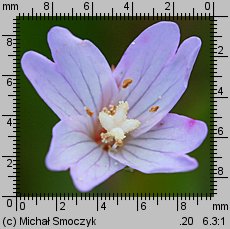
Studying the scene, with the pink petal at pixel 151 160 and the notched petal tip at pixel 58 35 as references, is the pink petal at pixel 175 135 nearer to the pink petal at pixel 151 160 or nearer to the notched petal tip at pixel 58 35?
the pink petal at pixel 151 160

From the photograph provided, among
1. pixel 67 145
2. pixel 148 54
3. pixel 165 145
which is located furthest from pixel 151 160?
pixel 148 54

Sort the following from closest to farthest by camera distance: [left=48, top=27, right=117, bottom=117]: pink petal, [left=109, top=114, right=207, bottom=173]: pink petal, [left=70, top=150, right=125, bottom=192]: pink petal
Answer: [left=70, top=150, right=125, bottom=192]: pink petal, [left=109, top=114, right=207, bottom=173]: pink petal, [left=48, top=27, right=117, bottom=117]: pink petal

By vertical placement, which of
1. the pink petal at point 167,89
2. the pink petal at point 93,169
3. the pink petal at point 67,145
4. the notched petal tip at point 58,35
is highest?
the notched petal tip at point 58,35

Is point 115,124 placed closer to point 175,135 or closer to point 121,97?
point 121,97

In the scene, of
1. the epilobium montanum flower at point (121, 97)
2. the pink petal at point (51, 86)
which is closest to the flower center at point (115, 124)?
the epilobium montanum flower at point (121, 97)

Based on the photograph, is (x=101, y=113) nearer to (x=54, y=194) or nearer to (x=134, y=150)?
(x=134, y=150)

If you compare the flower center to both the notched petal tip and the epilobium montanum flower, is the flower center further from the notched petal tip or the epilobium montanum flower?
the notched petal tip

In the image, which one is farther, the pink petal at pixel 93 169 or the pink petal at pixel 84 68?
the pink petal at pixel 84 68

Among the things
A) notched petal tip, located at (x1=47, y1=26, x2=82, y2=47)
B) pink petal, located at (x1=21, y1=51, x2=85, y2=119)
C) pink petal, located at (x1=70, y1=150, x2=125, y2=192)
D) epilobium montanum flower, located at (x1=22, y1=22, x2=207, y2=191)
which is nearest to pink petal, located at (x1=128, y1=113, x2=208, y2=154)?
epilobium montanum flower, located at (x1=22, y1=22, x2=207, y2=191)
